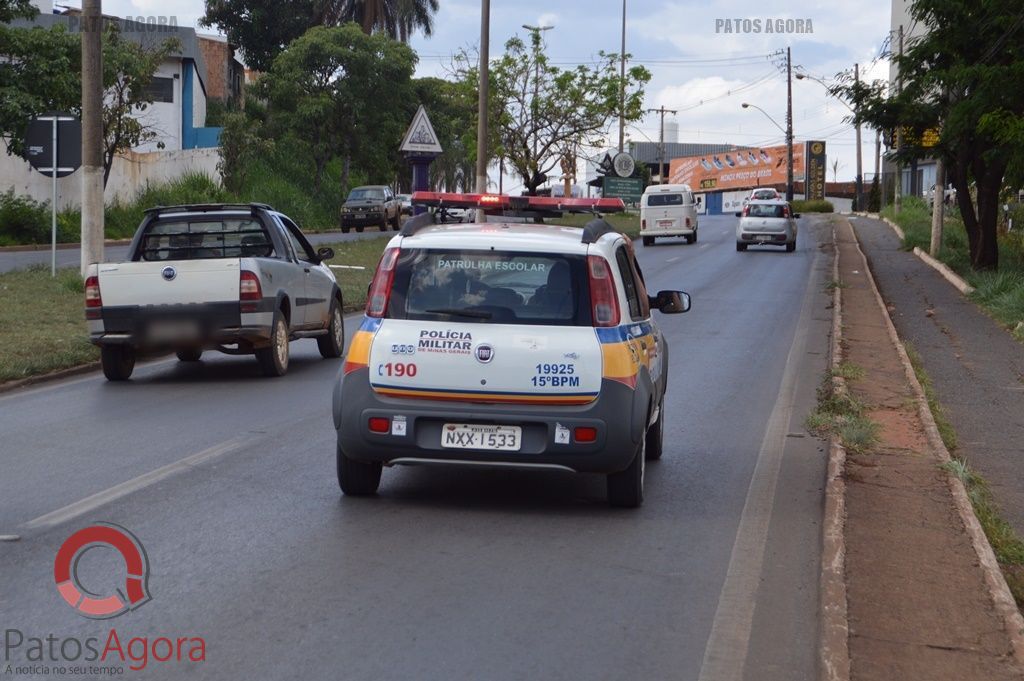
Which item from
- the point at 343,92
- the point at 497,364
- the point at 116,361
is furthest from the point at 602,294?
the point at 343,92

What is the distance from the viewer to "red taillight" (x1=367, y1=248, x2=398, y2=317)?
7.86 meters

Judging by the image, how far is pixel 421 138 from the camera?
24.0m

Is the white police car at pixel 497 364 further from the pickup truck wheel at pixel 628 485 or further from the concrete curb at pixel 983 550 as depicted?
the concrete curb at pixel 983 550

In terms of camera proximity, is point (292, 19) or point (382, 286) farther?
point (292, 19)

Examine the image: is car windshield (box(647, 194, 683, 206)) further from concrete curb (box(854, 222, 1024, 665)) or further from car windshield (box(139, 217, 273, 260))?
→ concrete curb (box(854, 222, 1024, 665))

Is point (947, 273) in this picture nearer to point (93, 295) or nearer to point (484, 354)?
point (93, 295)

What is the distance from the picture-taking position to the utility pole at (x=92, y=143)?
19.2 metres

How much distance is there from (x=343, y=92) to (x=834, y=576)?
53.5 metres

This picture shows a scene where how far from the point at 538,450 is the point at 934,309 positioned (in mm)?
17759

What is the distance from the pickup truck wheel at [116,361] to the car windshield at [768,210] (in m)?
32.1

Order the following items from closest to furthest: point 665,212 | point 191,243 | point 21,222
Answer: point 191,243
point 21,222
point 665,212

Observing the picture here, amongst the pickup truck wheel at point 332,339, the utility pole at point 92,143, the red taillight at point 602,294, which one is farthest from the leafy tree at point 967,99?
the red taillight at point 602,294

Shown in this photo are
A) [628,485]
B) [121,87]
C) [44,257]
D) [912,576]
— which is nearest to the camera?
[912,576]

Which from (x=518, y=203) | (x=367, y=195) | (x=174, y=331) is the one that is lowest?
(x=174, y=331)
